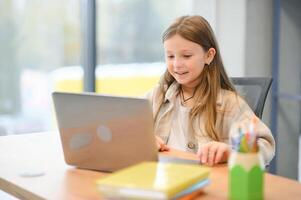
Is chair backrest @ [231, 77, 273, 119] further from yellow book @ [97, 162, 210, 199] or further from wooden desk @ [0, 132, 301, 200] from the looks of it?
yellow book @ [97, 162, 210, 199]

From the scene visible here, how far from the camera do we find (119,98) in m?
1.09

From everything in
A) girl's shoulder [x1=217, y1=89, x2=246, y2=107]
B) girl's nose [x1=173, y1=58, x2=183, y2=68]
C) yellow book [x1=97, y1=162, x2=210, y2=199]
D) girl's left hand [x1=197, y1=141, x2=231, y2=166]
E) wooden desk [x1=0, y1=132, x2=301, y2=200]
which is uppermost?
girl's nose [x1=173, y1=58, x2=183, y2=68]

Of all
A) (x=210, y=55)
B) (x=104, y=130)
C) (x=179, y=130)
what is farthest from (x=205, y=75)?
(x=104, y=130)

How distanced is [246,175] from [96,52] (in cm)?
251

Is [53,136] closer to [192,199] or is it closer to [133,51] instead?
Result: [192,199]

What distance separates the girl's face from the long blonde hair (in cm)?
2

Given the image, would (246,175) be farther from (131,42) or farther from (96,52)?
(131,42)

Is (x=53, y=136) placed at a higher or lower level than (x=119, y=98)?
lower

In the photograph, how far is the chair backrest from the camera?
177 cm

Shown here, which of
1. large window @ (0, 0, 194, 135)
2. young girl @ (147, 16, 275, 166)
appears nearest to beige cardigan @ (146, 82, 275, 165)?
young girl @ (147, 16, 275, 166)

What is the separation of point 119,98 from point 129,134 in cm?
9

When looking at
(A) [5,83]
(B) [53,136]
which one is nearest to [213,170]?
(B) [53,136]

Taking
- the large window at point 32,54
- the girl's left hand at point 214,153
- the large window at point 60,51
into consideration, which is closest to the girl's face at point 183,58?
the girl's left hand at point 214,153

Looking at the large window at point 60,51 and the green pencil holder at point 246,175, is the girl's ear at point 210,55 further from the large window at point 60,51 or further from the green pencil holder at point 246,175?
the large window at point 60,51
